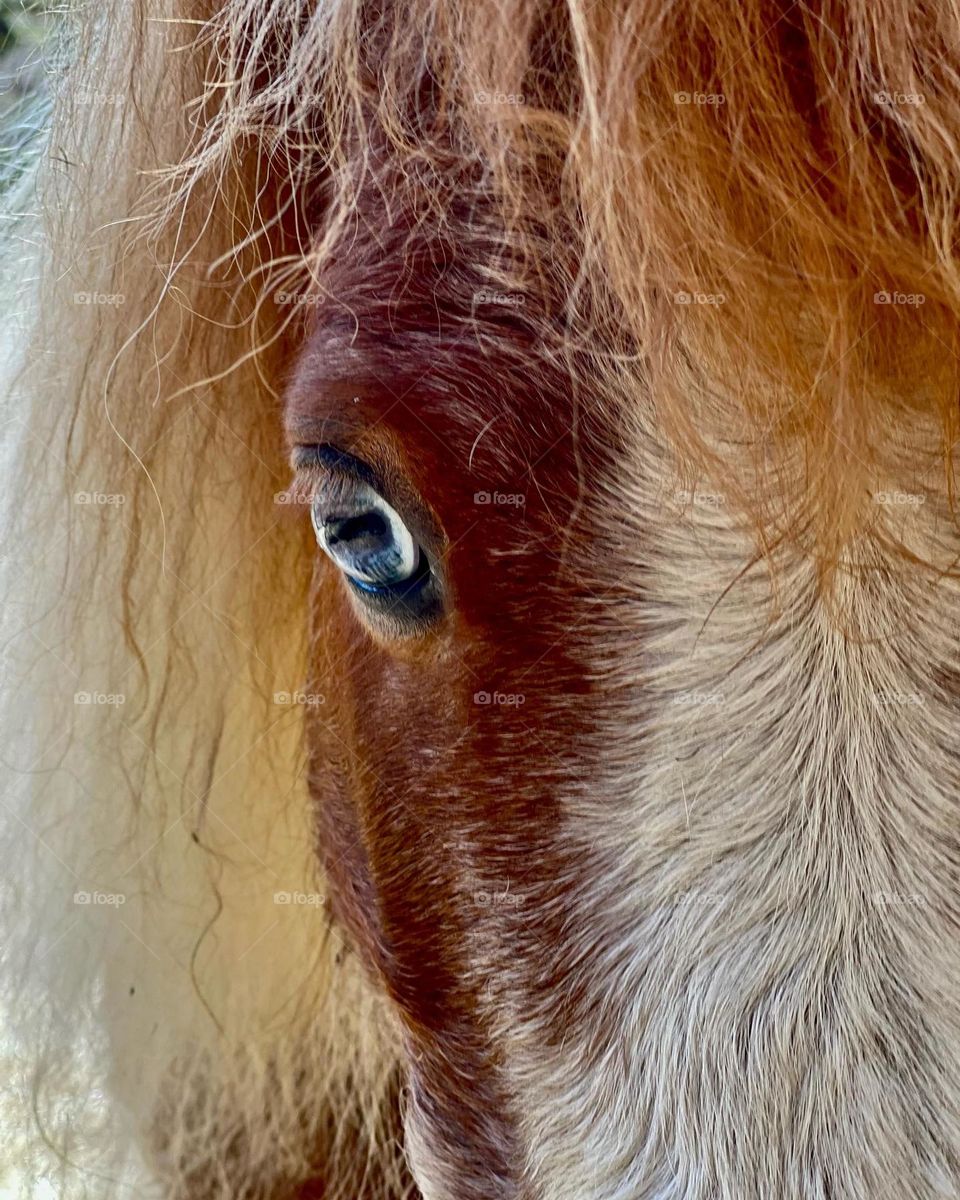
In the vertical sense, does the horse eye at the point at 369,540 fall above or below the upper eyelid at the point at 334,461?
below

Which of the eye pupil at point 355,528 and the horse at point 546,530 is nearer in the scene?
the horse at point 546,530

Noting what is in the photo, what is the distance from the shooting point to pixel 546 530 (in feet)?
1.78

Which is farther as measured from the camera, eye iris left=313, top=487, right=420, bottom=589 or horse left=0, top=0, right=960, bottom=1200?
eye iris left=313, top=487, right=420, bottom=589

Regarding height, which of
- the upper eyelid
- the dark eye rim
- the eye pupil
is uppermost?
the upper eyelid

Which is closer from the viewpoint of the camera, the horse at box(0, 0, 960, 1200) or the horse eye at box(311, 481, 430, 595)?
the horse at box(0, 0, 960, 1200)

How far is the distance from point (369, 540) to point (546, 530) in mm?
95

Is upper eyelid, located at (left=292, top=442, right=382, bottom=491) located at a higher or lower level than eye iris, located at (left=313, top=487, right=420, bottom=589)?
higher

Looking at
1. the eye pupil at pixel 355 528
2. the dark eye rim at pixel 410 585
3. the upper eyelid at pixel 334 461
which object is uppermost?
the upper eyelid at pixel 334 461

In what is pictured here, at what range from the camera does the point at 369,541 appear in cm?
58

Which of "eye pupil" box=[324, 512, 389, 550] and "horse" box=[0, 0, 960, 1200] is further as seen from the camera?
"eye pupil" box=[324, 512, 389, 550]

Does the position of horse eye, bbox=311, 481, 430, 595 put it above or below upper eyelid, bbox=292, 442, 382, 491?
below

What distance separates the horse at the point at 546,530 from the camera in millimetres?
468

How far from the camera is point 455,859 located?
603 mm

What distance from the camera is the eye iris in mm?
571
